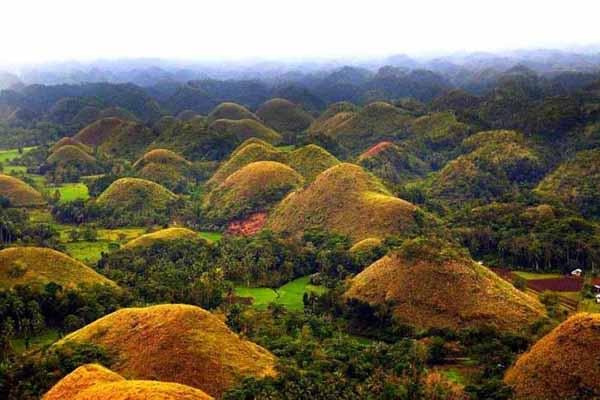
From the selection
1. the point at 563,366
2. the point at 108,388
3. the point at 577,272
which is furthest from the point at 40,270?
the point at 577,272

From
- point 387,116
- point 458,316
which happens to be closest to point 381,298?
point 458,316

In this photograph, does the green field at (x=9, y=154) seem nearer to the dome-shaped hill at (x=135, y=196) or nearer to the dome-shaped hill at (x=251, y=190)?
the dome-shaped hill at (x=135, y=196)

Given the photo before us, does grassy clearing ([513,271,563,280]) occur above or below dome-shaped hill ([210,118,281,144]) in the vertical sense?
below

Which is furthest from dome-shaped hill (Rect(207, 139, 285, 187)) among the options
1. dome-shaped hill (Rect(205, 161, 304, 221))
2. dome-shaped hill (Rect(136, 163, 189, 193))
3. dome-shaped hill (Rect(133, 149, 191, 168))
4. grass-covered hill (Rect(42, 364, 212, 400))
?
grass-covered hill (Rect(42, 364, 212, 400))

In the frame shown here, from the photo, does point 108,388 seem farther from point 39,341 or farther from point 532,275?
point 532,275

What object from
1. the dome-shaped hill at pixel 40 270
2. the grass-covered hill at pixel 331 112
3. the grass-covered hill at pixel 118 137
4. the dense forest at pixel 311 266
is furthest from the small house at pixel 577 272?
the grass-covered hill at pixel 331 112

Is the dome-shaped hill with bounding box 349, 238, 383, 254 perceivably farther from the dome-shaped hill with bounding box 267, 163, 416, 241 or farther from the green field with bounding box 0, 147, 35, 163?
the green field with bounding box 0, 147, 35, 163
